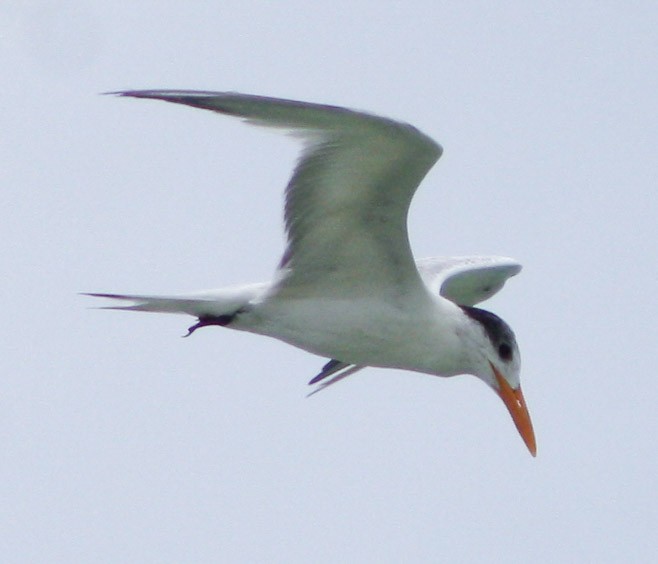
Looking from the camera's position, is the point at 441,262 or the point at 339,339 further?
the point at 441,262

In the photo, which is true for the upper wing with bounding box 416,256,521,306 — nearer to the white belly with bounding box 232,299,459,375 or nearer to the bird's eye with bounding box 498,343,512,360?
the bird's eye with bounding box 498,343,512,360

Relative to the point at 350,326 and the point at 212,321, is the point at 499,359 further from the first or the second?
the point at 212,321

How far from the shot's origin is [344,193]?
7.53 meters

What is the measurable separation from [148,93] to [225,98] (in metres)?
0.38

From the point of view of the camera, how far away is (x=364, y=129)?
6930 millimetres

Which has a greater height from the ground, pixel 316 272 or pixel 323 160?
pixel 323 160

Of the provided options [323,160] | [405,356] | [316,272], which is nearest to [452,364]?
[405,356]

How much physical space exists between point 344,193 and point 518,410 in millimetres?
1772

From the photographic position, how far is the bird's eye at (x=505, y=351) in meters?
8.34

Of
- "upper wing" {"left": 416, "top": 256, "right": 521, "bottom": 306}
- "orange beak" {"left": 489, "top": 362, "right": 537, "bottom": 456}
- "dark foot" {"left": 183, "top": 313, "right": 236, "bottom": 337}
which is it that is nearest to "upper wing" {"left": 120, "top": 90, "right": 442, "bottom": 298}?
"dark foot" {"left": 183, "top": 313, "right": 236, "bottom": 337}

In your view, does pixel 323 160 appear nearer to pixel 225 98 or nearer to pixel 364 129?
pixel 364 129

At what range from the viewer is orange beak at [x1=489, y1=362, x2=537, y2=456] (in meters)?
8.46

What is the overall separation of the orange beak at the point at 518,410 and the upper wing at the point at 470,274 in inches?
38.3

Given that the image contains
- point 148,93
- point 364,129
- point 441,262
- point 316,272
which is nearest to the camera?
point 148,93
